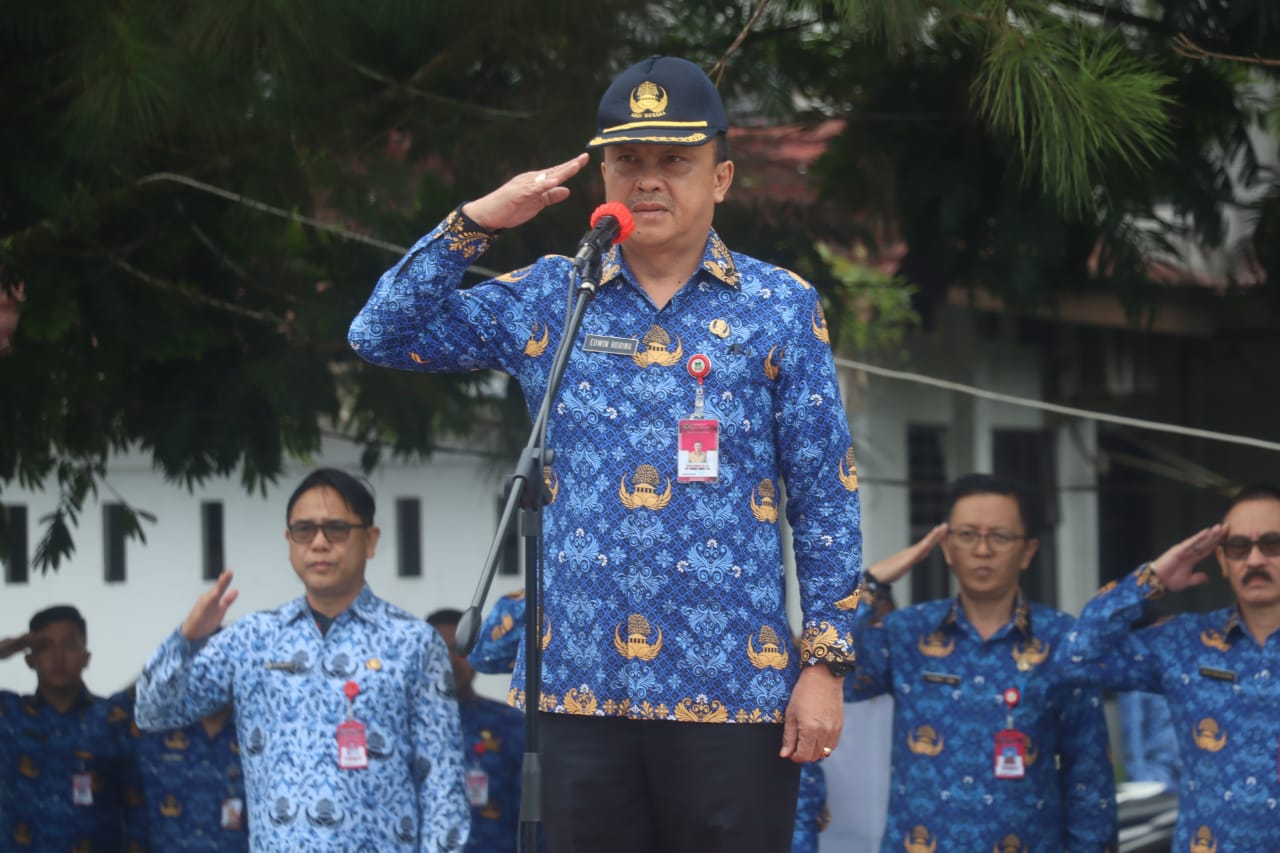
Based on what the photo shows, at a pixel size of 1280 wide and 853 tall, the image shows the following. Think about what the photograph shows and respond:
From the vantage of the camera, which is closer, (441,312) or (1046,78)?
(441,312)

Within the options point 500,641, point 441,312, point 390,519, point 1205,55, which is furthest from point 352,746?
point 390,519

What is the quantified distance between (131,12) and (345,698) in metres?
1.70

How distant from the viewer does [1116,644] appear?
170 inches

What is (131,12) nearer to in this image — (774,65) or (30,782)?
(774,65)

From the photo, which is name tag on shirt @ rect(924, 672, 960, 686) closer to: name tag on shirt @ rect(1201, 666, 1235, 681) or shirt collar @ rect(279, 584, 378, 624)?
name tag on shirt @ rect(1201, 666, 1235, 681)

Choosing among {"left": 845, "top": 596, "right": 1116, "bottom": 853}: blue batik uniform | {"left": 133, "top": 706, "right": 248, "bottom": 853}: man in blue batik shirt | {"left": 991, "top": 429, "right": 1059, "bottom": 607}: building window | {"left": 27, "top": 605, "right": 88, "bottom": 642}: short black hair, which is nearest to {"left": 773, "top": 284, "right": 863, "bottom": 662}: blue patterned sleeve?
{"left": 845, "top": 596, "right": 1116, "bottom": 853}: blue batik uniform

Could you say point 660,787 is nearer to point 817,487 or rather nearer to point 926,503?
point 817,487

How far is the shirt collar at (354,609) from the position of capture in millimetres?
4219

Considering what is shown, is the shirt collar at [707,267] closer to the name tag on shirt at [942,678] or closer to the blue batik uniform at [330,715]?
the blue batik uniform at [330,715]

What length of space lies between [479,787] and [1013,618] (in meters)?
1.83

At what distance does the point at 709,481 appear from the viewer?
2.46 metres

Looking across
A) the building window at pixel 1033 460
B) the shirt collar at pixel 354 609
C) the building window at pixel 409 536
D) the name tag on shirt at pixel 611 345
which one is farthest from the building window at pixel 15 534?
the building window at pixel 1033 460

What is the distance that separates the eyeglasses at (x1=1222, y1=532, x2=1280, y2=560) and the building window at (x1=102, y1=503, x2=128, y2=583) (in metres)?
3.37

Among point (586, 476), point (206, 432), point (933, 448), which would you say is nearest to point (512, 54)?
point (206, 432)
